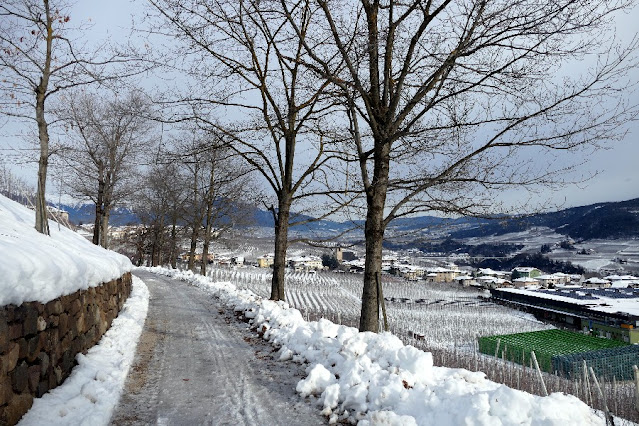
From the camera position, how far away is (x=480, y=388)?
3852 mm

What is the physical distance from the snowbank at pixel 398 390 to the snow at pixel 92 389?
6.57 feet

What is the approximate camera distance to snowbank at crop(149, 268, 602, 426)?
3.14 metres

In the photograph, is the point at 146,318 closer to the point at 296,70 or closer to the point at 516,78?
the point at 296,70

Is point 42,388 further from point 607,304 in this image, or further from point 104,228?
point 607,304

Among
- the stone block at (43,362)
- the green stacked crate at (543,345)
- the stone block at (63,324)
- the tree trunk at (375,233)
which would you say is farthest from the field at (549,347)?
the stone block at (43,362)

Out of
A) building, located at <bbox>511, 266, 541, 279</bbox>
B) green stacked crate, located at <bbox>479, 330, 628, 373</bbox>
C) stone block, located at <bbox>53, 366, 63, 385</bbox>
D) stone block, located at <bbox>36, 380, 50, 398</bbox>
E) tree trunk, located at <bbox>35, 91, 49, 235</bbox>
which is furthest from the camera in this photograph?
building, located at <bbox>511, 266, 541, 279</bbox>

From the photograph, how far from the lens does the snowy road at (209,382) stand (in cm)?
381

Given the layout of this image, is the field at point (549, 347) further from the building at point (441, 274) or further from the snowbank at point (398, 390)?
the building at point (441, 274)

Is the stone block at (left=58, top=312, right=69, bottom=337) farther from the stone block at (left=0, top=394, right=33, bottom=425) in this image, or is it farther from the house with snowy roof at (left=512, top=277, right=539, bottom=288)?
the house with snowy roof at (left=512, top=277, right=539, bottom=288)

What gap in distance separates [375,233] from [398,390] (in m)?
3.01

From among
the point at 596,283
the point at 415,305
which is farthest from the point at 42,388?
the point at 596,283

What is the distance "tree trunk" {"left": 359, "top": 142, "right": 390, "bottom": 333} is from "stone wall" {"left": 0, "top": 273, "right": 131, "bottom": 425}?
13.6ft

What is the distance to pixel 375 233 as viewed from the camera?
6.54 m

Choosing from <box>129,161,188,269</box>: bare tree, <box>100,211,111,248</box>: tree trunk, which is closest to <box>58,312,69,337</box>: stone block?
<box>129,161,188,269</box>: bare tree
